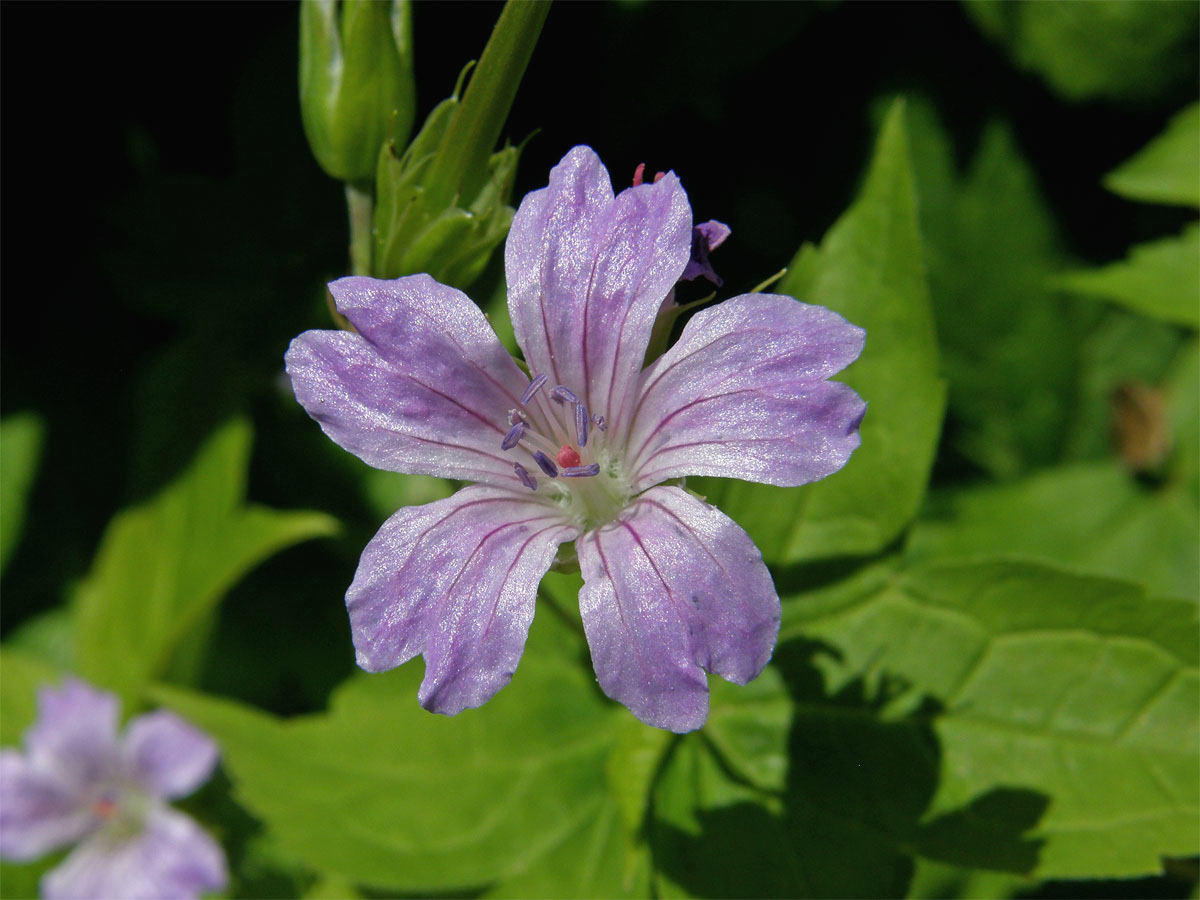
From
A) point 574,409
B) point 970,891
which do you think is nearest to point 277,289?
point 574,409

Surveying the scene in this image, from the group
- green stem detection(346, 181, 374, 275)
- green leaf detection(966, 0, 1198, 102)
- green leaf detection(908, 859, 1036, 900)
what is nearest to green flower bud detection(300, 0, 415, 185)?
green stem detection(346, 181, 374, 275)

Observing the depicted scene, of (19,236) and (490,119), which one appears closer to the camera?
(490,119)

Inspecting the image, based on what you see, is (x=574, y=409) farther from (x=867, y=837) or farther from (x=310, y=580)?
(x=310, y=580)

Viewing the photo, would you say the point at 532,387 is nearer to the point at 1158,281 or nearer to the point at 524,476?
the point at 524,476

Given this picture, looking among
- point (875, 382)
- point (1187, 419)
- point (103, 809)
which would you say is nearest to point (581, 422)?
point (875, 382)

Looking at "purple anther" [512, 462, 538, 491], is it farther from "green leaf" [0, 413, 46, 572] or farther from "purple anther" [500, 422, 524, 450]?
"green leaf" [0, 413, 46, 572]

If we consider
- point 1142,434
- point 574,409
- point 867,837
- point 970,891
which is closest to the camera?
point 574,409
